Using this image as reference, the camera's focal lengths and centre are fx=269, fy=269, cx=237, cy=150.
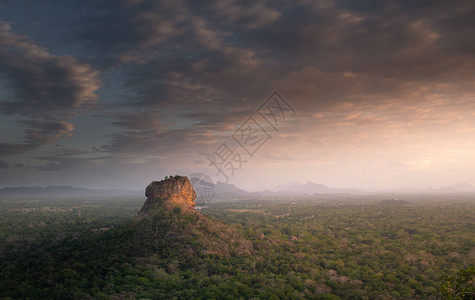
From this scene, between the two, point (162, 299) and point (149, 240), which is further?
point (149, 240)

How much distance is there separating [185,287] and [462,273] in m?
32.7

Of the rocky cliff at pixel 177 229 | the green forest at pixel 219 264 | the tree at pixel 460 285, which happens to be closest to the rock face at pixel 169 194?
the rocky cliff at pixel 177 229

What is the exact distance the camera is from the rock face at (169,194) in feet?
217

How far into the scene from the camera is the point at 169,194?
67.8 meters

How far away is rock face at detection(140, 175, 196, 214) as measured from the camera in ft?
217

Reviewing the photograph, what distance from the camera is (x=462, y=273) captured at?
851 inches

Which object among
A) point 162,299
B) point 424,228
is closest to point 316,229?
point 424,228

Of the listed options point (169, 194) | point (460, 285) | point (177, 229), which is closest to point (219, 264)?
point (177, 229)

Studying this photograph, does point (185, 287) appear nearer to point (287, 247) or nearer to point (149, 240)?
point (149, 240)

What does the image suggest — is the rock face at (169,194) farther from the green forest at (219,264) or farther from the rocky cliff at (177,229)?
the green forest at (219,264)

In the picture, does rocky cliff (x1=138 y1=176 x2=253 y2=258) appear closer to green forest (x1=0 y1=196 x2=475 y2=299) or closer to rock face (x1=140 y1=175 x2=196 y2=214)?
rock face (x1=140 y1=175 x2=196 y2=214)

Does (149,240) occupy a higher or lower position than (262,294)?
higher

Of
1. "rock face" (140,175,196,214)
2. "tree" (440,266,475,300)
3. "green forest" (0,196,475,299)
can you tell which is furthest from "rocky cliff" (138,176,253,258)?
"tree" (440,266,475,300)

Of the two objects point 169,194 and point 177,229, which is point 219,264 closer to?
point 177,229
